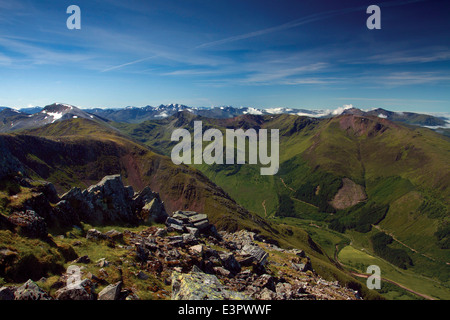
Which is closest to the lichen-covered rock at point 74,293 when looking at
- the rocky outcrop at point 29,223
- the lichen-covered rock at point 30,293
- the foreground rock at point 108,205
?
the lichen-covered rock at point 30,293

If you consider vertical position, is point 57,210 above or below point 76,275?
above

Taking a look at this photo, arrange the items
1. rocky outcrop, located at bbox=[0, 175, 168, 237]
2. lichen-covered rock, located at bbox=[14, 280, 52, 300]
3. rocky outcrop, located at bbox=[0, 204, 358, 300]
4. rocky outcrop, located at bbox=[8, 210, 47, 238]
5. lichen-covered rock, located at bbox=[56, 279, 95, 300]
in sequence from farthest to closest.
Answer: rocky outcrop, located at bbox=[0, 175, 168, 237] → rocky outcrop, located at bbox=[8, 210, 47, 238] → rocky outcrop, located at bbox=[0, 204, 358, 300] → lichen-covered rock, located at bbox=[56, 279, 95, 300] → lichen-covered rock, located at bbox=[14, 280, 52, 300]

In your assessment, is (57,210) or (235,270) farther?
(235,270)

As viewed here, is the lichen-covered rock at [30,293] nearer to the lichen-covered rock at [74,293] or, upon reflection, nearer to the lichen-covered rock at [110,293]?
the lichen-covered rock at [74,293]

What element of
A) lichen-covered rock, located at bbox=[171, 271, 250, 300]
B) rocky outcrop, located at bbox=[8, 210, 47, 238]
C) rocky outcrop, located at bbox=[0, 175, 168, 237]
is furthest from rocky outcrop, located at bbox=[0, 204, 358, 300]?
rocky outcrop, located at bbox=[0, 175, 168, 237]

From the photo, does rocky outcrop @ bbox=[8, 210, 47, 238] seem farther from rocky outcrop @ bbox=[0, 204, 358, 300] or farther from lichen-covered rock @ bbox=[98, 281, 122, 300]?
lichen-covered rock @ bbox=[98, 281, 122, 300]

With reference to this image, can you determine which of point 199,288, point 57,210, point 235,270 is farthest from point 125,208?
Result: point 199,288
